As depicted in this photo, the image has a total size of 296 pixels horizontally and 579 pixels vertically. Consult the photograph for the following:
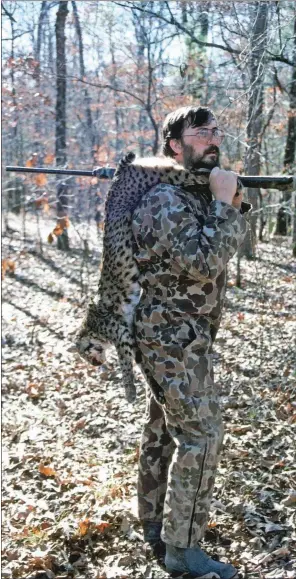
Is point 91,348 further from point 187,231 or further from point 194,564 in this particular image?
point 194,564

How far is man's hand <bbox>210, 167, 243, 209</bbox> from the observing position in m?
2.69

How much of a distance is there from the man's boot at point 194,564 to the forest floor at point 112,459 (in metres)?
0.17

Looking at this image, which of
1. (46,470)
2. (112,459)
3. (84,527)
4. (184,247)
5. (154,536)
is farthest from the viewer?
(112,459)

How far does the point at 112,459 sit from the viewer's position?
4723 millimetres

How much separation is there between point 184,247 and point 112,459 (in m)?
2.68

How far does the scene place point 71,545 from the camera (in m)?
3.57

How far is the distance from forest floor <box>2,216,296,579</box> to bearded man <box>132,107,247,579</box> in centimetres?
54

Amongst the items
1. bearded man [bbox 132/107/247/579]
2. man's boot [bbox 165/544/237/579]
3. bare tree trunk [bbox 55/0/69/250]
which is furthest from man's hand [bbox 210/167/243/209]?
bare tree trunk [bbox 55/0/69/250]

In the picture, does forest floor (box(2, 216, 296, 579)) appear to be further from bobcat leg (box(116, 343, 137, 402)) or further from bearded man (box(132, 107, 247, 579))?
bobcat leg (box(116, 343, 137, 402))

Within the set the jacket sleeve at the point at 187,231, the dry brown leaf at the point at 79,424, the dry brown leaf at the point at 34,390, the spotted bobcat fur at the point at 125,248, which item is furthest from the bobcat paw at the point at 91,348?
the dry brown leaf at the point at 34,390

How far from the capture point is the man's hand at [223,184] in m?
2.69

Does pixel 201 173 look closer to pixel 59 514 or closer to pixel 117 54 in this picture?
pixel 59 514

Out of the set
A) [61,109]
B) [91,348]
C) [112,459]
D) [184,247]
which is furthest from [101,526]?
[61,109]

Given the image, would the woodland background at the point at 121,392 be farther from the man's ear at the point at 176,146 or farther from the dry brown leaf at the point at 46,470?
the man's ear at the point at 176,146
